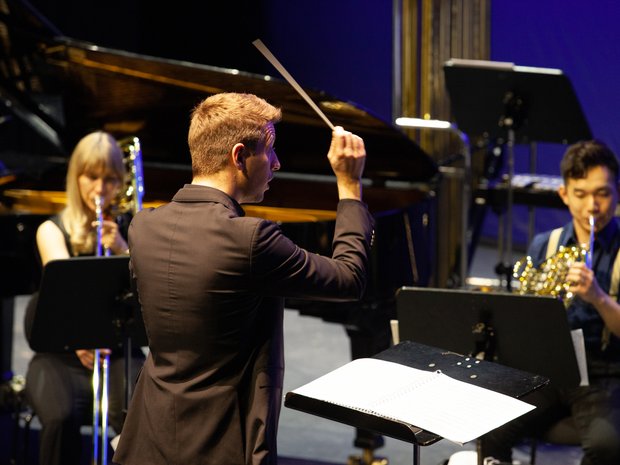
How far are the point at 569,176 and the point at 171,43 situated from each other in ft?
24.4

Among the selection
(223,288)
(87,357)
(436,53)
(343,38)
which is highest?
(343,38)

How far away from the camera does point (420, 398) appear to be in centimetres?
241

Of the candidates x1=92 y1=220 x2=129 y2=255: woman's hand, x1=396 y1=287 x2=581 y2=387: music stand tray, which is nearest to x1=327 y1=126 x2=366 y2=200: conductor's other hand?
x1=396 y1=287 x2=581 y2=387: music stand tray

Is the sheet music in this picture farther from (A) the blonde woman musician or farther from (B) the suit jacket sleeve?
(A) the blonde woman musician

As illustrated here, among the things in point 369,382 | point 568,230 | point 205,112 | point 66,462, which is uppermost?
point 205,112

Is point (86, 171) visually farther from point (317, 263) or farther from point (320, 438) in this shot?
point (317, 263)

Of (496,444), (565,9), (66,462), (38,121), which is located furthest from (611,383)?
(565,9)

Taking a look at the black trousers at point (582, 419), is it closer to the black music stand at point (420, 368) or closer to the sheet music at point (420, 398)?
the black music stand at point (420, 368)

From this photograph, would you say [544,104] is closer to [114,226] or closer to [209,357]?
[114,226]

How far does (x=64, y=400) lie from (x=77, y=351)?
21 centimetres

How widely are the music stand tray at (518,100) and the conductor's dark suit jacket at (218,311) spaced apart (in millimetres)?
2801

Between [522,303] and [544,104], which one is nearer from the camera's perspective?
[522,303]

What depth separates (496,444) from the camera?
3596 mm

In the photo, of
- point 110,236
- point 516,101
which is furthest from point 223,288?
point 516,101
